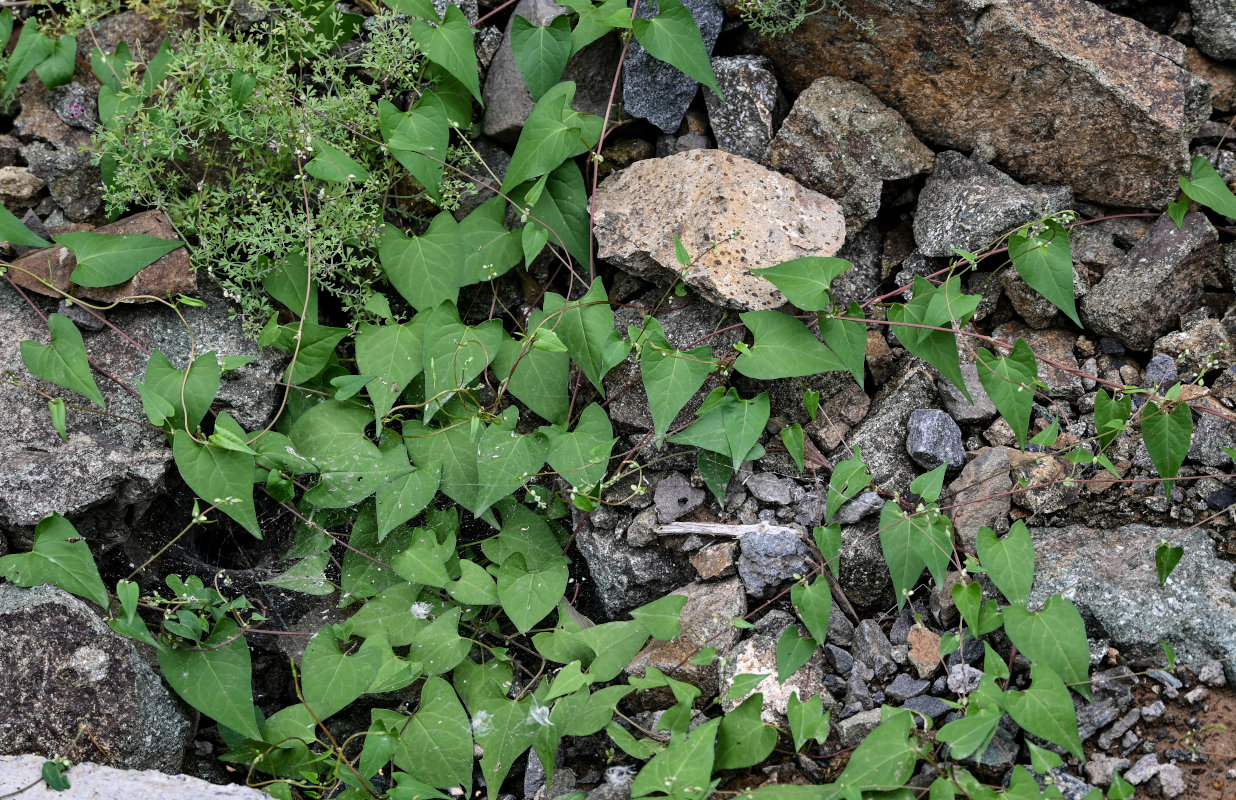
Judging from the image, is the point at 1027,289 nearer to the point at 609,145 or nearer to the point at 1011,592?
the point at 1011,592

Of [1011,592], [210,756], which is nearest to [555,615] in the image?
[210,756]

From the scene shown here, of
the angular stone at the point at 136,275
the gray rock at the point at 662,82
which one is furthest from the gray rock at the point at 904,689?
the angular stone at the point at 136,275

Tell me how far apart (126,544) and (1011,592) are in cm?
252

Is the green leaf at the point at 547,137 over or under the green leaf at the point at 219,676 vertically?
over

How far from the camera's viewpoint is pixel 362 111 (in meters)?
2.94

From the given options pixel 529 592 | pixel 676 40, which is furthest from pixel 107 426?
pixel 676 40

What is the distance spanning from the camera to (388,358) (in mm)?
2789

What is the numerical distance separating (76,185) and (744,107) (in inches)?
89.8

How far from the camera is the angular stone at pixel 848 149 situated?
292cm

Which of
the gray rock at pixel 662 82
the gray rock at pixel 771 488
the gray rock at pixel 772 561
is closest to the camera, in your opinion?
the gray rock at pixel 772 561

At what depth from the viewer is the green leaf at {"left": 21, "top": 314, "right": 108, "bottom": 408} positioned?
2.59m

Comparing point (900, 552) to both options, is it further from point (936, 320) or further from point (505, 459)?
point (505, 459)

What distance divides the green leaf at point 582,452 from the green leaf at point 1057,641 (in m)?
1.15

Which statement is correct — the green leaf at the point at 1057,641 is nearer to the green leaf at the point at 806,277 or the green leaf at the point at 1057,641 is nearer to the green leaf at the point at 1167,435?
the green leaf at the point at 1167,435
